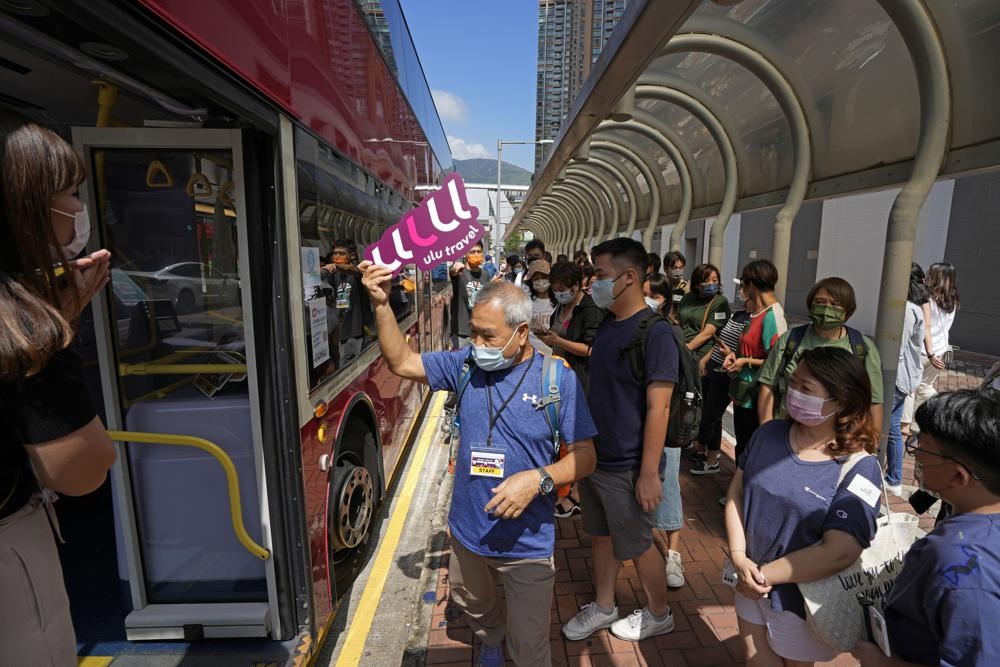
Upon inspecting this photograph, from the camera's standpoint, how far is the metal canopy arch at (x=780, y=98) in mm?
4918

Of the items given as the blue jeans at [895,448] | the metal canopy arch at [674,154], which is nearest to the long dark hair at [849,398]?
the blue jeans at [895,448]

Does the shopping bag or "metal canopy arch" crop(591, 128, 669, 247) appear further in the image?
"metal canopy arch" crop(591, 128, 669, 247)

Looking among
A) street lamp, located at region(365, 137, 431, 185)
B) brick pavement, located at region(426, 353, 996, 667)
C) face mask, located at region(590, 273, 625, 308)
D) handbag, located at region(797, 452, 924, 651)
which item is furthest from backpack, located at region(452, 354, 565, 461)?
street lamp, located at region(365, 137, 431, 185)

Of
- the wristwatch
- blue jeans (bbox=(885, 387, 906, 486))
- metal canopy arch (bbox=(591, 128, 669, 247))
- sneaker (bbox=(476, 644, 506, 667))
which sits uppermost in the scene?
metal canopy arch (bbox=(591, 128, 669, 247))

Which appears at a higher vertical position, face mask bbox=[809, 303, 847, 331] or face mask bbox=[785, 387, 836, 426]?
face mask bbox=[809, 303, 847, 331]

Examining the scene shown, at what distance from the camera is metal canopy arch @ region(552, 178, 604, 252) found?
1538 centimetres

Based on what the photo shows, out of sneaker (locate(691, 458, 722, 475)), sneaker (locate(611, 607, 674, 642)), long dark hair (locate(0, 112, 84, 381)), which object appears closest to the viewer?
long dark hair (locate(0, 112, 84, 381))

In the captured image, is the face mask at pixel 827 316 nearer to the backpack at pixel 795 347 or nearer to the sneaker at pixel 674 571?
the backpack at pixel 795 347

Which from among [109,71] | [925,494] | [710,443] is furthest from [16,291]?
[710,443]

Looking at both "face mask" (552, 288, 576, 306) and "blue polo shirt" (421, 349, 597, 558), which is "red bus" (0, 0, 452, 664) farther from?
"face mask" (552, 288, 576, 306)

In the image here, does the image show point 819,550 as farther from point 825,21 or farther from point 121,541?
point 825,21

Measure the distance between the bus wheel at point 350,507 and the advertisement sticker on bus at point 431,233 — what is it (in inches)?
53.3

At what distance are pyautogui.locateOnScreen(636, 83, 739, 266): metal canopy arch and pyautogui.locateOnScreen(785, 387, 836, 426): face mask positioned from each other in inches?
204

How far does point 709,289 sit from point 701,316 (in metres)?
0.25
